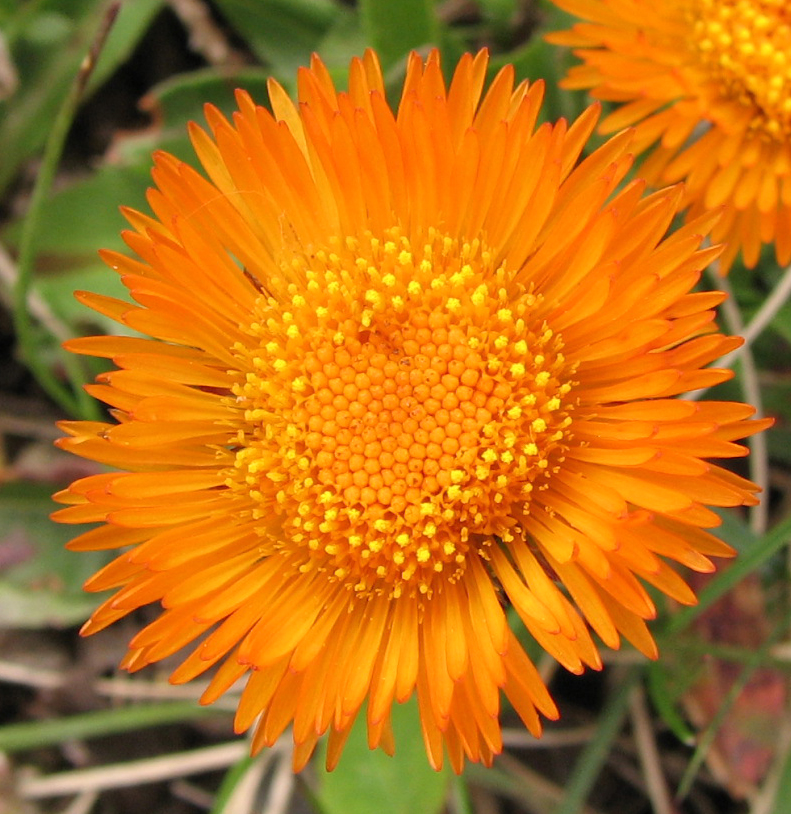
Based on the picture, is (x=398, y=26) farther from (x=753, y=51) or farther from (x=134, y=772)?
(x=134, y=772)

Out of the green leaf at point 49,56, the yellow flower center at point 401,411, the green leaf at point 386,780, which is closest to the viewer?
the yellow flower center at point 401,411

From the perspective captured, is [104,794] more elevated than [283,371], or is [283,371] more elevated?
[283,371]

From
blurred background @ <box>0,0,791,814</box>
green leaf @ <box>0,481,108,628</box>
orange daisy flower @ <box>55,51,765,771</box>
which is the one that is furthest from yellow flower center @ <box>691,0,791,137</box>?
green leaf @ <box>0,481,108,628</box>

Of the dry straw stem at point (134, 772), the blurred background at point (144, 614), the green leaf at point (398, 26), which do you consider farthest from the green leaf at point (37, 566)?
the green leaf at point (398, 26)

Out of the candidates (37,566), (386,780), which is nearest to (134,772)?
(37,566)

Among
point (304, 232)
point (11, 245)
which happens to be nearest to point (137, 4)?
point (11, 245)

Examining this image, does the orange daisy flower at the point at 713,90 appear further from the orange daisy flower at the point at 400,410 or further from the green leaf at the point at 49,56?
the green leaf at the point at 49,56

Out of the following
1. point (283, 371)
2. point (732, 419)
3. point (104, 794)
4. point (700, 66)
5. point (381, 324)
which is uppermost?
point (700, 66)

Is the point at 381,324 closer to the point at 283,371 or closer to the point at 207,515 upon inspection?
the point at 283,371
